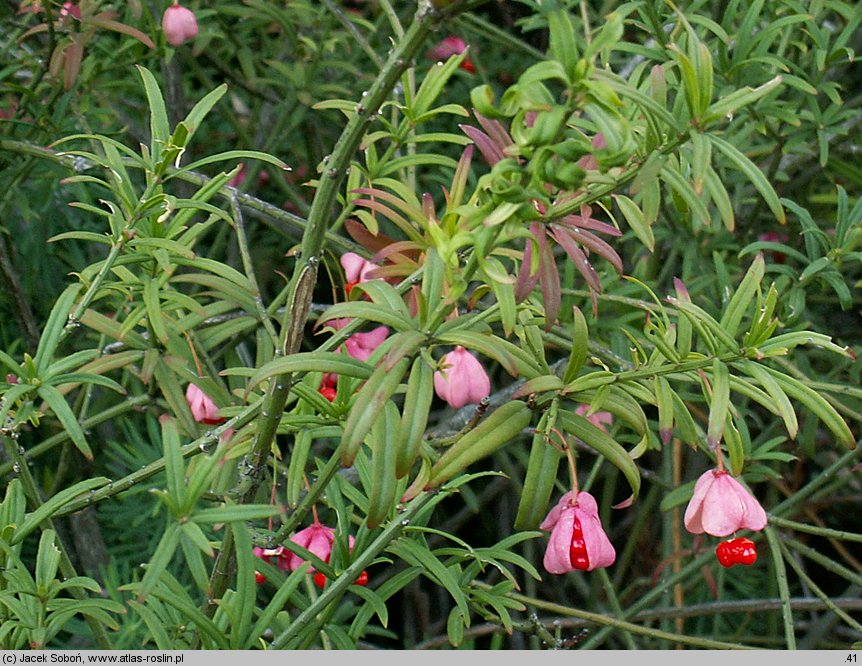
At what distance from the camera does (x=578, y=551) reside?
1.05 m

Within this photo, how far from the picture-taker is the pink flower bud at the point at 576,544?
105 centimetres

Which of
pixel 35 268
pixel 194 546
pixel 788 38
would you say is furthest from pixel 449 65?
pixel 35 268

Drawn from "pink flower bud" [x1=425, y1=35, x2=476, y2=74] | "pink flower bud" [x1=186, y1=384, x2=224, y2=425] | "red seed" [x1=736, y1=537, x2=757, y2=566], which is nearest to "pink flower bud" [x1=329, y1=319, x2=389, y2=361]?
"pink flower bud" [x1=186, y1=384, x2=224, y2=425]

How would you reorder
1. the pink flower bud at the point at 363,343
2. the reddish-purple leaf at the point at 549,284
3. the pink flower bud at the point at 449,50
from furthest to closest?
the pink flower bud at the point at 449,50 → the pink flower bud at the point at 363,343 → the reddish-purple leaf at the point at 549,284

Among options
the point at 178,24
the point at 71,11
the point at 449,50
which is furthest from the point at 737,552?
the point at 449,50

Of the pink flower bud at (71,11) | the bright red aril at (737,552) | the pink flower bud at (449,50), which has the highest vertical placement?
the pink flower bud at (71,11)

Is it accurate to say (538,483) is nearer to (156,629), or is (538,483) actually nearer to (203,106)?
(156,629)

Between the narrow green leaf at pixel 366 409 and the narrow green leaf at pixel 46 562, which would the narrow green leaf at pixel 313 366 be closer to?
the narrow green leaf at pixel 366 409

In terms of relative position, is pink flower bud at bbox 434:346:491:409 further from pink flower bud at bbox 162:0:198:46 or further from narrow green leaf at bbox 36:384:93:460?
pink flower bud at bbox 162:0:198:46

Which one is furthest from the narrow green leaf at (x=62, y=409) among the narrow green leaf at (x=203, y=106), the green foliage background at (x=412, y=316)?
the narrow green leaf at (x=203, y=106)

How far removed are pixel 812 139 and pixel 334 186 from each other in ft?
4.19

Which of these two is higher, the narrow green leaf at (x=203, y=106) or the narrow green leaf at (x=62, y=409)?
the narrow green leaf at (x=203, y=106)

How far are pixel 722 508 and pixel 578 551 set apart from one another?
0.17 m

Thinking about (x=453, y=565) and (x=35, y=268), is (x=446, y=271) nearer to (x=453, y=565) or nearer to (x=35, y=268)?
(x=453, y=565)
